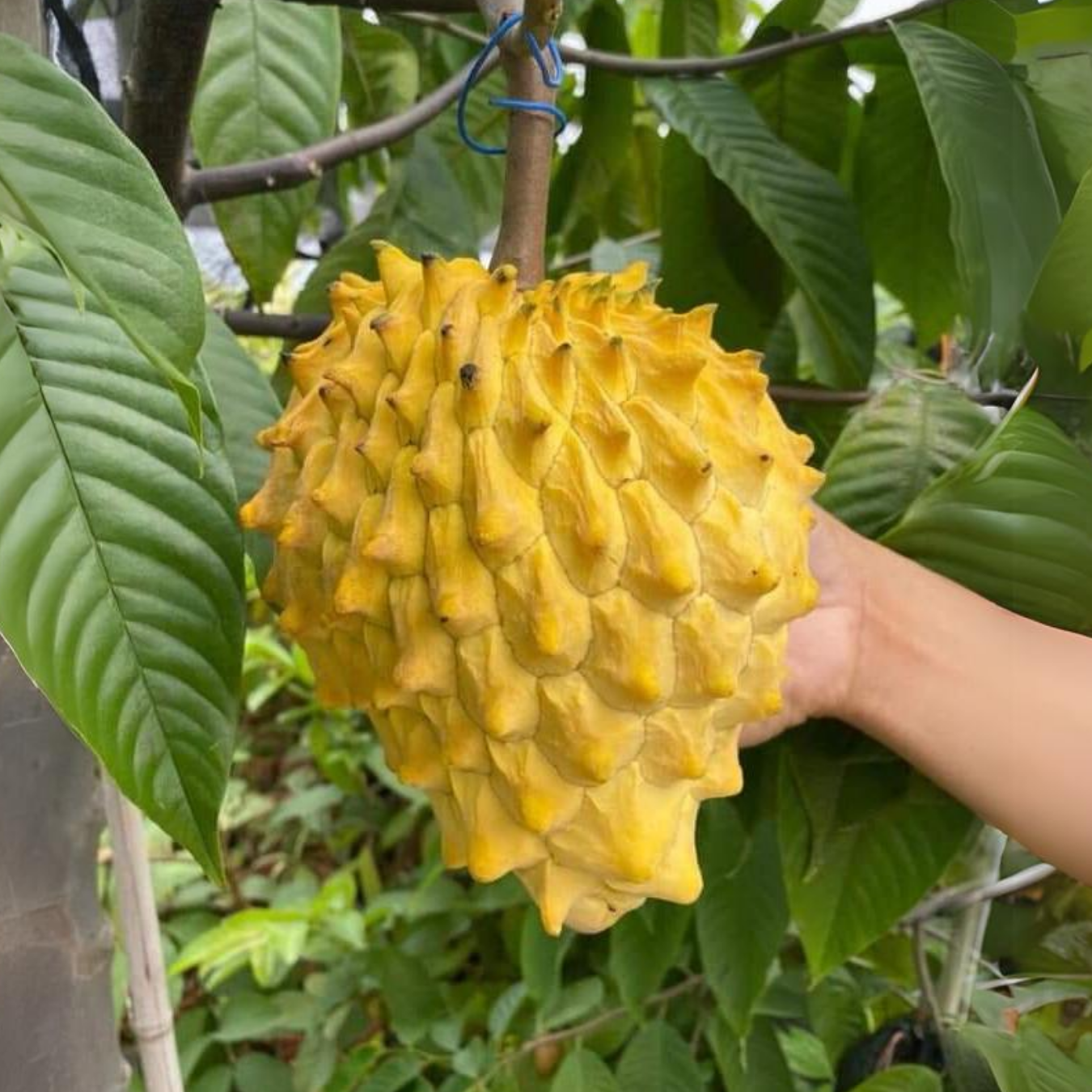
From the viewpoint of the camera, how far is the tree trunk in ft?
2.03

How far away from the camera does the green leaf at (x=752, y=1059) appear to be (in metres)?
1.07

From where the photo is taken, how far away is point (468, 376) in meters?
0.50

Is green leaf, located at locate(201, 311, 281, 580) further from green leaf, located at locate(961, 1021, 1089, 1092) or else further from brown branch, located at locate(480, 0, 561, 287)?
green leaf, located at locate(961, 1021, 1089, 1092)

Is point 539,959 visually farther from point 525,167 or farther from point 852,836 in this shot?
point 525,167

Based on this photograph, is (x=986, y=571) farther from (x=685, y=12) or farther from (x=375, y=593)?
(x=685, y=12)

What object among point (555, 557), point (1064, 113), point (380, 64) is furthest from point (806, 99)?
point (555, 557)

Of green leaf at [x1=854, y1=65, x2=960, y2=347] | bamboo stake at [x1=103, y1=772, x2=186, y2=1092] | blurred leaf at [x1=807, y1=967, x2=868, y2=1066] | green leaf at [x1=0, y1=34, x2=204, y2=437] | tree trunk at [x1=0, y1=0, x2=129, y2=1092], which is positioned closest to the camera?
green leaf at [x1=0, y1=34, x2=204, y2=437]

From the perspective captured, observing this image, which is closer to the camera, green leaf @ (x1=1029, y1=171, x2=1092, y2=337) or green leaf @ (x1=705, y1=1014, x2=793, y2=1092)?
A: green leaf @ (x1=1029, y1=171, x2=1092, y2=337)

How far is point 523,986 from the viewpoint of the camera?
127 centimetres

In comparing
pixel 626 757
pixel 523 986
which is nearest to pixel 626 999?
pixel 523 986

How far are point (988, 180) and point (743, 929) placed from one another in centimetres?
63

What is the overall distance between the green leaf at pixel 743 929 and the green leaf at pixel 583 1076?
12 cm

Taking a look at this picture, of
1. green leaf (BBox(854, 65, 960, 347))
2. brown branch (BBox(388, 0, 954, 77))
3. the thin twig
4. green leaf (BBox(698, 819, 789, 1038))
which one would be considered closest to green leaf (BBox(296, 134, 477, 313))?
brown branch (BBox(388, 0, 954, 77))

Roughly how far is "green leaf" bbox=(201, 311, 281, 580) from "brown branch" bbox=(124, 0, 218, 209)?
0.09 m
